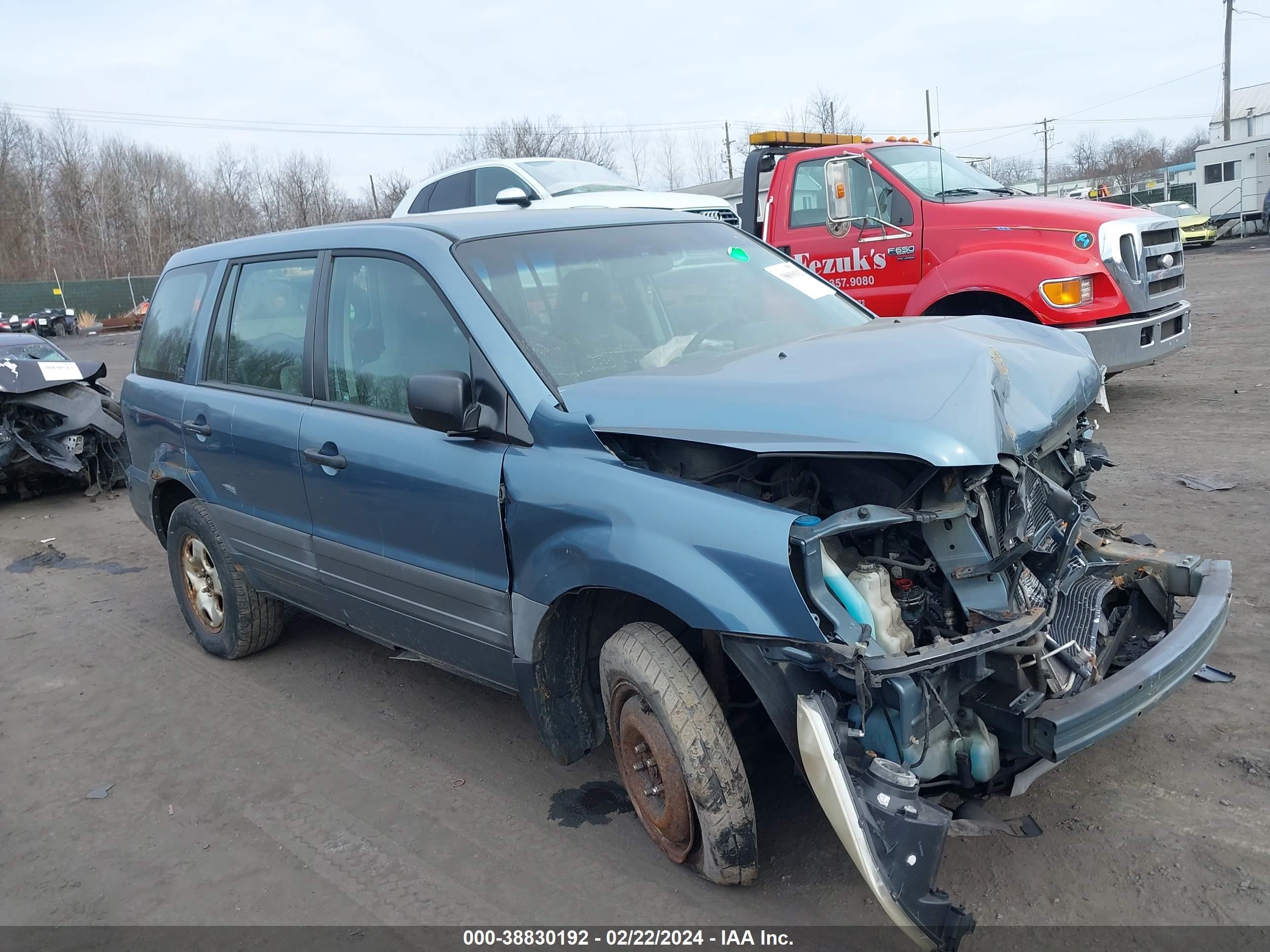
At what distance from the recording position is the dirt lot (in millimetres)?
2840

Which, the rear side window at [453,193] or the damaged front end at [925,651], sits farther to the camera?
the rear side window at [453,193]

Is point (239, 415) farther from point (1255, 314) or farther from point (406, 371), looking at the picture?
point (1255, 314)

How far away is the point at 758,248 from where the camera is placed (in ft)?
14.5

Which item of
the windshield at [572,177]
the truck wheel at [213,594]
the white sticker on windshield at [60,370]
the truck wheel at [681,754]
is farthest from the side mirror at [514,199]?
the white sticker on windshield at [60,370]

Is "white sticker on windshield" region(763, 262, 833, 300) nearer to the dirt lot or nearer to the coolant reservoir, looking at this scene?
the coolant reservoir

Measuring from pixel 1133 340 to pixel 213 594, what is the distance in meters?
6.54

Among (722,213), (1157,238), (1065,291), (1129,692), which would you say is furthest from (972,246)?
(1129,692)

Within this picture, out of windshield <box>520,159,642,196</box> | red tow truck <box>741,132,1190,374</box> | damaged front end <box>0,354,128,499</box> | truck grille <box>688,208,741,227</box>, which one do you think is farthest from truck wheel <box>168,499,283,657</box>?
truck grille <box>688,208,741,227</box>

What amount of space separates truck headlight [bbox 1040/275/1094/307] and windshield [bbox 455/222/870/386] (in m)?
3.54

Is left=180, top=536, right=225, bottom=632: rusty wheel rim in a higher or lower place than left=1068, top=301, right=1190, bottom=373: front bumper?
lower

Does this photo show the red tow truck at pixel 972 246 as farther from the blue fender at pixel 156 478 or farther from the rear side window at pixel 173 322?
the blue fender at pixel 156 478

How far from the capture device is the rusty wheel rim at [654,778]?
2.86m

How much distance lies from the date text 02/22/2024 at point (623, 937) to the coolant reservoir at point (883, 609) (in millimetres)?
862

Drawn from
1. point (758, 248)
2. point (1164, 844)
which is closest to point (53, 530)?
point (758, 248)
